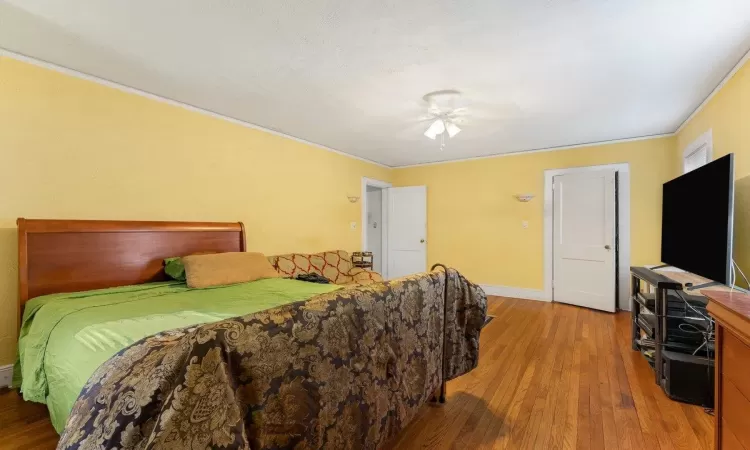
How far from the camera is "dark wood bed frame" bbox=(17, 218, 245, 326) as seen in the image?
2.20m

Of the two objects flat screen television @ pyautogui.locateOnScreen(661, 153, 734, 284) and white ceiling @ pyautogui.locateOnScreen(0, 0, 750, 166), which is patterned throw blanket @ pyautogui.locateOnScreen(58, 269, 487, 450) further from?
flat screen television @ pyautogui.locateOnScreen(661, 153, 734, 284)

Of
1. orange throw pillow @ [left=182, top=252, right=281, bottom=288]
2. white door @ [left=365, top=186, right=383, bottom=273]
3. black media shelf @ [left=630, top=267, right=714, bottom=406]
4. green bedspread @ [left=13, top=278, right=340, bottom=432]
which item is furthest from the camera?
white door @ [left=365, top=186, right=383, bottom=273]

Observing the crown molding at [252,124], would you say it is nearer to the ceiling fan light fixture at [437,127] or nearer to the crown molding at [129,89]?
the crown molding at [129,89]

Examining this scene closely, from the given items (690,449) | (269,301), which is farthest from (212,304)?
(690,449)

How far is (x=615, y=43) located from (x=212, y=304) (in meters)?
Result: 3.07

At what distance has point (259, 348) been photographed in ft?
3.06

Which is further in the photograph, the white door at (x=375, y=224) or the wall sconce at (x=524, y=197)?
the white door at (x=375, y=224)

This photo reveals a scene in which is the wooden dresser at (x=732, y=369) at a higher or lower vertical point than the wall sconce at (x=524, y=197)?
lower

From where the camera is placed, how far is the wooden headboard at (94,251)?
2.20m

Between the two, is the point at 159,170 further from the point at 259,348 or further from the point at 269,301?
the point at 259,348

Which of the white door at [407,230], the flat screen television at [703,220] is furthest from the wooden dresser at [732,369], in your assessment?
the white door at [407,230]

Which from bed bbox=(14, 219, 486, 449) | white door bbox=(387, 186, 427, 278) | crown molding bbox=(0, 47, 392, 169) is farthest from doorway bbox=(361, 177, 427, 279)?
bed bbox=(14, 219, 486, 449)

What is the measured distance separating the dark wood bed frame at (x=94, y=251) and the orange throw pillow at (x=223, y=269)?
30 cm

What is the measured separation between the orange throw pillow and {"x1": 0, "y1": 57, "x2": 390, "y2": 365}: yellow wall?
63 centimetres
